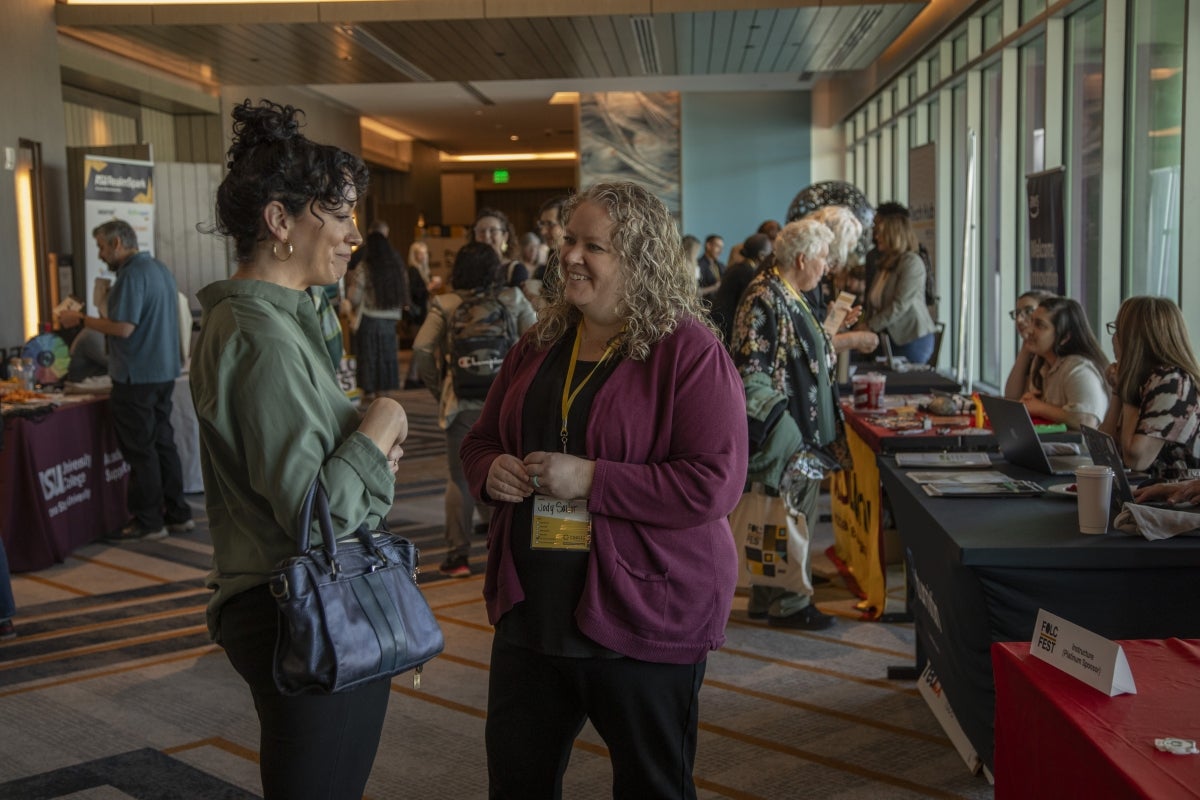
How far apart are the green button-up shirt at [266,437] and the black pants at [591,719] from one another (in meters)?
0.46

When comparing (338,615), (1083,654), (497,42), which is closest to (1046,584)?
(1083,654)

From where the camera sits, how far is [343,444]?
1.63 m

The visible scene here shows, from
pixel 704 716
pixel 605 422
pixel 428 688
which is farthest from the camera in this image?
pixel 428 688

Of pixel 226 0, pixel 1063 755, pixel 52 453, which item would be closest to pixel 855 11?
pixel 226 0

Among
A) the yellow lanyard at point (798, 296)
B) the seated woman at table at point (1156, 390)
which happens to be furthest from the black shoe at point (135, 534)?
the seated woman at table at point (1156, 390)

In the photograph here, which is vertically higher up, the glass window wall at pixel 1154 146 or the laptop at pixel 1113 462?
the glass window wall at pixel 1154 146

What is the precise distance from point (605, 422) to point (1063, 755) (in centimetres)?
84

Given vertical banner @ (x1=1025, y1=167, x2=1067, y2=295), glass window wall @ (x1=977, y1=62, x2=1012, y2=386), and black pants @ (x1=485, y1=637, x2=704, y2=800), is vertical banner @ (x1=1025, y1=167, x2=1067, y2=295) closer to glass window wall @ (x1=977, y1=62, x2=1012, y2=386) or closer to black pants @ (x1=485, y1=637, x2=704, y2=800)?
glass window wall @ (x1=977, y1=62, x2=1012, y2=386)

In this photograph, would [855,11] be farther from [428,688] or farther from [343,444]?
[343,444]

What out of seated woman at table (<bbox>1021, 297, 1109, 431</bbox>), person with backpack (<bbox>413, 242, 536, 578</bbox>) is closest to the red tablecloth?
seated woman at table (<bbox>1021, 297, 1109, 431</bbox>)

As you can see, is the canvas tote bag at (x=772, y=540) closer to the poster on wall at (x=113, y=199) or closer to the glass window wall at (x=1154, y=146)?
the glass window wall at (x=1154, y=146)

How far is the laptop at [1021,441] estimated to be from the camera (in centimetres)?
329

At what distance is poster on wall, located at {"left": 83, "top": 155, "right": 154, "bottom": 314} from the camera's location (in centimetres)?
872

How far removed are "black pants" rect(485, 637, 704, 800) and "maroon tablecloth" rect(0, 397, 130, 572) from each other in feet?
13.0
